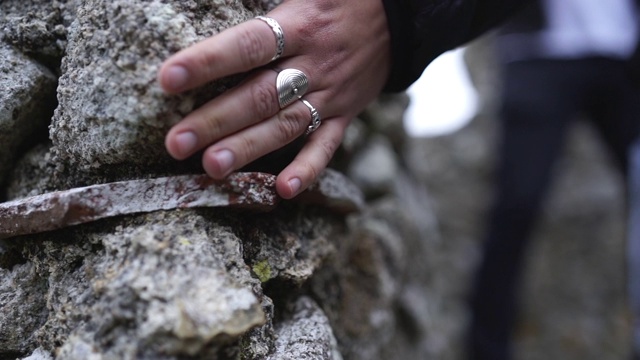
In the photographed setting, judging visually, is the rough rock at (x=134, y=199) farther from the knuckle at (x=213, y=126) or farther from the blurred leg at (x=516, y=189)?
the blurred leg at (x=516, y=189)

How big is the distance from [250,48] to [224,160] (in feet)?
0.51

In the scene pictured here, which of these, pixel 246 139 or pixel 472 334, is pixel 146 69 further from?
pixel 472 334

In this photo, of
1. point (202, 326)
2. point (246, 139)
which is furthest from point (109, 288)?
point (246, 139)

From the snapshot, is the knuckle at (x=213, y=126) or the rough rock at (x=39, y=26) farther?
the rough rock at (x=39, y=26)

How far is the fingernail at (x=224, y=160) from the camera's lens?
30.9 inches

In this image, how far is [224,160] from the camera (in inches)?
31.1

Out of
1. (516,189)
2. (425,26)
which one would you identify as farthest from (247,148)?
(516,189)

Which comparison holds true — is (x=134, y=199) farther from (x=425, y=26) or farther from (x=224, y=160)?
(x=425, y=26)

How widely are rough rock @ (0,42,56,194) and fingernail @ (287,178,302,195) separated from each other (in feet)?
1.57

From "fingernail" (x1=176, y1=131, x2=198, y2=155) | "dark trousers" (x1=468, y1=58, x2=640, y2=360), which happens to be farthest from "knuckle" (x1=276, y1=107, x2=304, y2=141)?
"dark trousers" (x1=468, y1=58, x2=640, y2=360)

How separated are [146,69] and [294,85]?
8.4 inches

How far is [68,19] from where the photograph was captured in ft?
3.31

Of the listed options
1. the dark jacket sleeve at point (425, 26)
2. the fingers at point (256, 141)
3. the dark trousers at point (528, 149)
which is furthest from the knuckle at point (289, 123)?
the dark trousers at point (528, 149)

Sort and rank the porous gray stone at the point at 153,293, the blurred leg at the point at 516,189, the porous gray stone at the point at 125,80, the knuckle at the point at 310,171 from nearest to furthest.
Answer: the porous gray stone at the point at 153,293
the porous gray stone at the point at 125,80
the knuckle at the point at 310,171
the blurred leg at the point at 516,189
